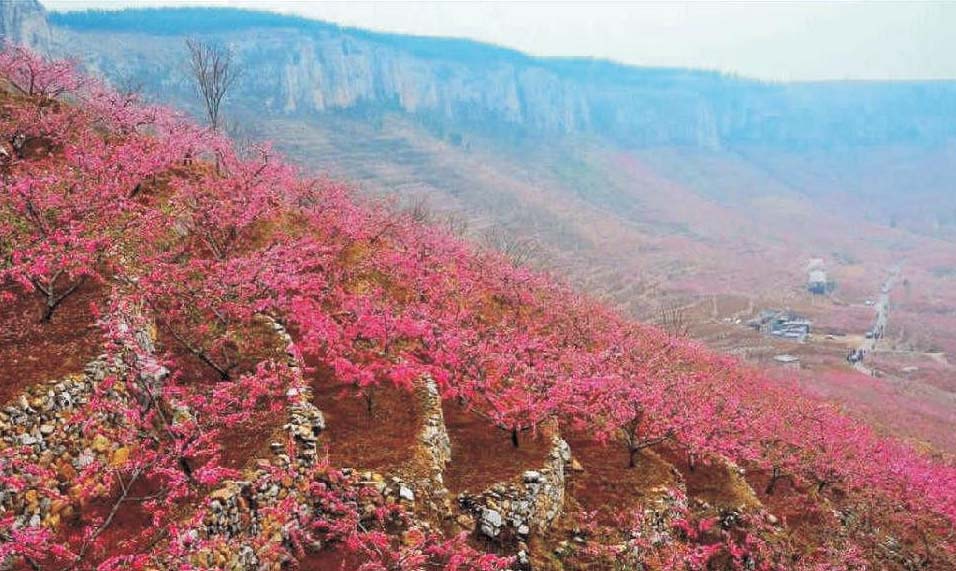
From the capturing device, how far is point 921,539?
23.8 metres

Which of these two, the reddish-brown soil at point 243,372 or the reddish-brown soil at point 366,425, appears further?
the reddish-brown soil at point 366,425

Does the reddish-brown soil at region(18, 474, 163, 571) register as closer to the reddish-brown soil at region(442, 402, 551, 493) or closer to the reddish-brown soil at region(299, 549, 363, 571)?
the reddish-brown soil at region(299, 549, 363, 571)

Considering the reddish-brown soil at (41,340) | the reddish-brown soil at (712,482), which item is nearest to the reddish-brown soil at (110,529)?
the reddish-brown soil at (41,340)

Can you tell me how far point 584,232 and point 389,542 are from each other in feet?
495

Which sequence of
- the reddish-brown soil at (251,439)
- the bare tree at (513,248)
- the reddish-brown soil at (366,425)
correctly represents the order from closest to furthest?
the reddish-brown soil at (251,439) → the reddish-brown soil at (366,425) → the bare tree at (513,248)

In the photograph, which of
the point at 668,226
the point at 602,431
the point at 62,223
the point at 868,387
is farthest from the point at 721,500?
the point at 668,226

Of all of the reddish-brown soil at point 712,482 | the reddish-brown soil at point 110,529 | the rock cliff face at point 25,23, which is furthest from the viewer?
the rock cliff face at point 25,23

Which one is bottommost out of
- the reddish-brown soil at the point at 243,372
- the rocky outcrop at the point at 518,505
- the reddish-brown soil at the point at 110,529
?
the rocky outcrop at the point at 518,505

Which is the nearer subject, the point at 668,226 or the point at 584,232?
the point at 584,232

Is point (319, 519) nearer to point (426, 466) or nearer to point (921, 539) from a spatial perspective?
point (426, 466)

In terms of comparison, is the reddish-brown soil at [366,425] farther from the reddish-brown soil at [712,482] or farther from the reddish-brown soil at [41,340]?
the reddish-brown soil at [712,482]

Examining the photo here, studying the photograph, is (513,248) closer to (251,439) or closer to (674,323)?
(674,323)

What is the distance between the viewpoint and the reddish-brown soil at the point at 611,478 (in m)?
16.9

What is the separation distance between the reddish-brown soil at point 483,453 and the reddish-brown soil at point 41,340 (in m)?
9.29
